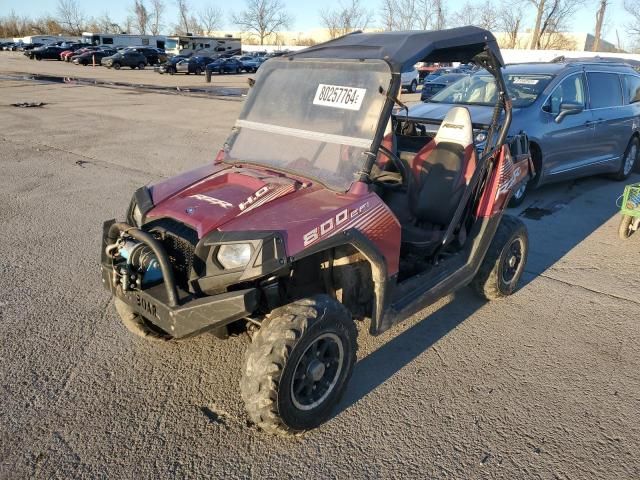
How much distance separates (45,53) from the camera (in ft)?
154

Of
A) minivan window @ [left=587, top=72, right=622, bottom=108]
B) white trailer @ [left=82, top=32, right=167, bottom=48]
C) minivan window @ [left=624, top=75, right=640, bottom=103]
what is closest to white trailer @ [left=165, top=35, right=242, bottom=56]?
white trailer @ [left=82, top=32, right=167, bottom=48]

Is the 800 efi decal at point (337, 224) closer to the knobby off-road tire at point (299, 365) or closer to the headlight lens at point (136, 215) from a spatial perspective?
the knobby off-road tire at point (299, 365)

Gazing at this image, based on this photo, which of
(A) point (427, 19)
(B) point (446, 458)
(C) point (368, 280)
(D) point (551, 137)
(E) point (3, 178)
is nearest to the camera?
(B) point (446, 458)

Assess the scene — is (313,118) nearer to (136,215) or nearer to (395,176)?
(395,176)

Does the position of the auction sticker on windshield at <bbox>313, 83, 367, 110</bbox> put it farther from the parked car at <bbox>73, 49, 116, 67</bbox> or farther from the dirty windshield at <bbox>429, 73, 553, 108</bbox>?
the parked car at <bbox>73, 49, 116, 67</bbox>

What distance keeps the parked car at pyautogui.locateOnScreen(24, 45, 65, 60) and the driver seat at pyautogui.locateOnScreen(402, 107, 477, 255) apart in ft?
172

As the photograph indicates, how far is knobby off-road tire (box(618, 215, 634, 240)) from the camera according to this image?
6.05 meters

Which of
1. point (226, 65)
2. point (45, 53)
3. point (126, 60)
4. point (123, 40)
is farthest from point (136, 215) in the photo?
point (123, 40)

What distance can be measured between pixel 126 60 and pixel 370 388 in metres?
43.1

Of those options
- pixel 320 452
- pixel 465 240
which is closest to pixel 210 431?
pixel 320 452

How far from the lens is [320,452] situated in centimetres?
278

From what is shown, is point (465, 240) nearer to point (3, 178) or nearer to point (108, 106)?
point (3, 178)

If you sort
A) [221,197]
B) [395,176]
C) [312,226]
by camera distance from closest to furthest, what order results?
[312,226] → [221,197] → [395,176]

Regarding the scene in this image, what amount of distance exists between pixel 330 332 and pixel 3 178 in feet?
24.5
